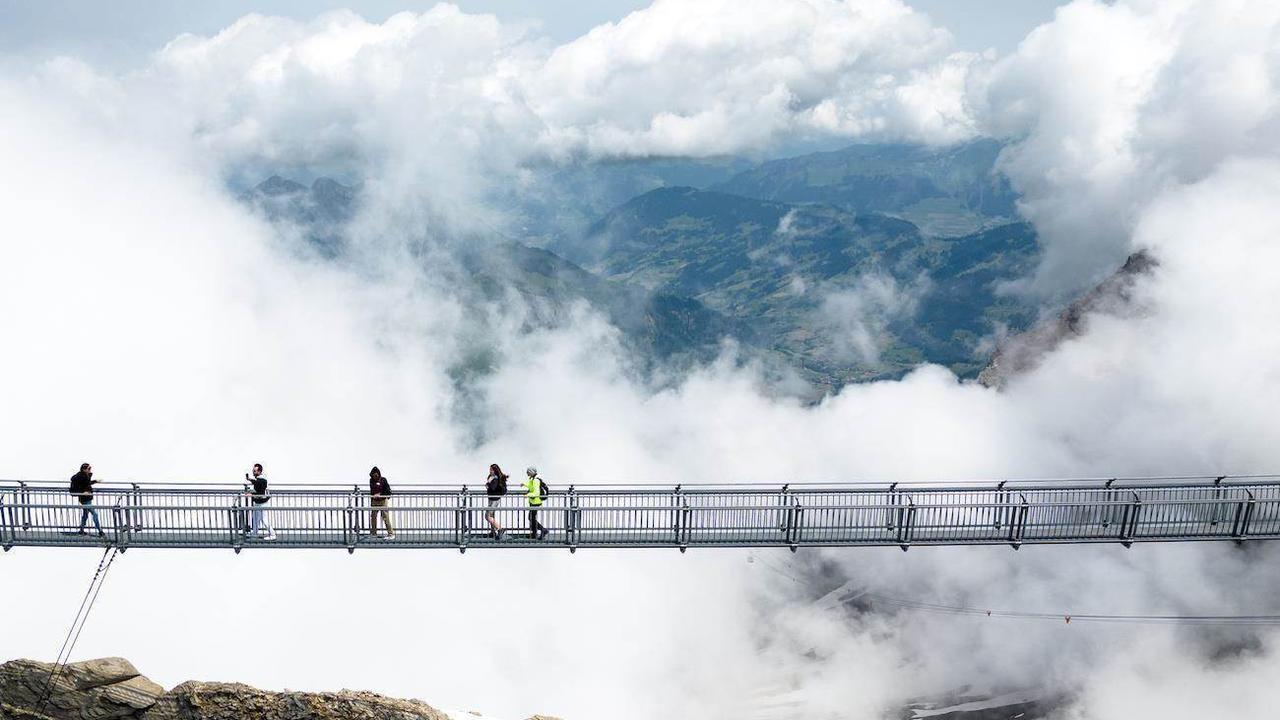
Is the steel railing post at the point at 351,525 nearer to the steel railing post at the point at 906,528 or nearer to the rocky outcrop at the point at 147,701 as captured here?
the rocky outcrop at the point at 147,701

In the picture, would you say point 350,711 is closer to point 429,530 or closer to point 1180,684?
point 429,530

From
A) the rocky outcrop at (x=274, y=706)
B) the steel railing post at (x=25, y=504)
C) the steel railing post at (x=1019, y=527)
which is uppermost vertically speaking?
the steel railing post at (x=25, y=504)

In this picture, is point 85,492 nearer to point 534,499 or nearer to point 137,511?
point 137,511

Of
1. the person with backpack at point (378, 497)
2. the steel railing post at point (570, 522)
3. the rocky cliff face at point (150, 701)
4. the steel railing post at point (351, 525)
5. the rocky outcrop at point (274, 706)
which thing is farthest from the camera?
the rocky cliff face at point (150, 701)

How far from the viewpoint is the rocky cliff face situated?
4078 centimetres

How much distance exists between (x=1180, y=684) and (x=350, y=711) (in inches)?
7829

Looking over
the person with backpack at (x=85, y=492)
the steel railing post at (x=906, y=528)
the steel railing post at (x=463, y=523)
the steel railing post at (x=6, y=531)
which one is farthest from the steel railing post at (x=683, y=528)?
the steel railing post at (x=6, y=531)

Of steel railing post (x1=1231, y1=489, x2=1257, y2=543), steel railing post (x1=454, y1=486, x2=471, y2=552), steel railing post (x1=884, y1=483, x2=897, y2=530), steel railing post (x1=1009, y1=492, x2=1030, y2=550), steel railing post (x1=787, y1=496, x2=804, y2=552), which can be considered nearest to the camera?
steel railing post (x1=454, y1=486, x2=471, y2=552)

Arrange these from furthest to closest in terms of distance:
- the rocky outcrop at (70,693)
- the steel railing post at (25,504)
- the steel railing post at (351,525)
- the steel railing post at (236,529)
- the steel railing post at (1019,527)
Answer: the rocky outcrop at (70,693) → the steel railing post at (1019,527) → the steel railing post at (351,525) → the steel railing post at (236,529) → the steel railing post at (25,504)

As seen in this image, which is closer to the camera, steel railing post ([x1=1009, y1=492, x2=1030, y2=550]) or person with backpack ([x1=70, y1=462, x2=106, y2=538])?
person with backpack ([x1=70, y1=462, x2=106, y2=538])

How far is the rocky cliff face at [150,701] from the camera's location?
40.8 meters

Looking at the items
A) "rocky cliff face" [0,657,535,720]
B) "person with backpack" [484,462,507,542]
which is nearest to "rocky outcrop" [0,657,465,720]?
"rocky cliff face" [0,657,535,720]

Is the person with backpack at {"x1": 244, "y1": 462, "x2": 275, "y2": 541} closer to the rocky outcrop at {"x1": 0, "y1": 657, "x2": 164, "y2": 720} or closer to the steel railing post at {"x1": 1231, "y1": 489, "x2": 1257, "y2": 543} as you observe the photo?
the rocky outcrop at {"x1": 0, "y1": 657, "x2": 164, "y2": 720}

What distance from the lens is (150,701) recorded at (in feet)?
140
